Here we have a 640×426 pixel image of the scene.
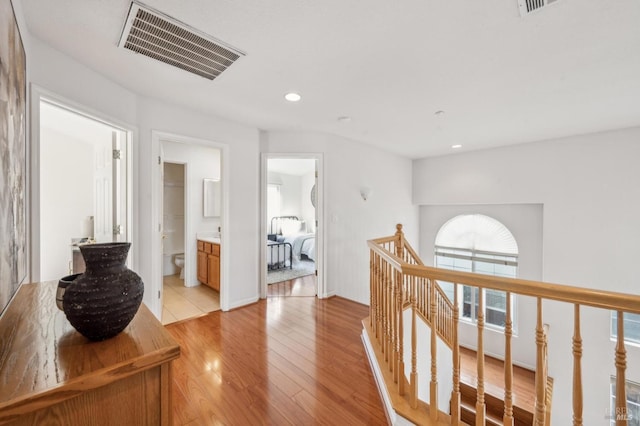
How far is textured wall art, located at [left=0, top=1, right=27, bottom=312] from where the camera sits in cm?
85

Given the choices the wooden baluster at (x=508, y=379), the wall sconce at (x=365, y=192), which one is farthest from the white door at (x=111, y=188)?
the wall sconce at (x=365, y=192)

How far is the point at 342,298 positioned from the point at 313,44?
3021 millimetres

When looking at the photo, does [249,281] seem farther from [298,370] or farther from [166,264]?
[166,264]

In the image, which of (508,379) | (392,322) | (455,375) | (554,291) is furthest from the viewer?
(392,322)

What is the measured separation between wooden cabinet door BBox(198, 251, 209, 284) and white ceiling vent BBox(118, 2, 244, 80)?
2700mm

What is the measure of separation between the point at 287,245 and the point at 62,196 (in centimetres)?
372

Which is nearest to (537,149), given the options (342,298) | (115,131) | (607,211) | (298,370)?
(607,211)

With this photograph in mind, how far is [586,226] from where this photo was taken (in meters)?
3.66

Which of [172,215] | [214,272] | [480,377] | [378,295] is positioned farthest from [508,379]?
[172,215]

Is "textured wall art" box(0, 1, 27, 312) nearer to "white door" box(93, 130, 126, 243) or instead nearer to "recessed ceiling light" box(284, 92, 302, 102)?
"white door" box(93, 130, 126, 243)

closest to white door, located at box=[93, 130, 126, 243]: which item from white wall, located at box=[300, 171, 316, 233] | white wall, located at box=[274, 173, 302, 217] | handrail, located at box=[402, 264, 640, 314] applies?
handrail, located at box=[402, 264, 640, 314]

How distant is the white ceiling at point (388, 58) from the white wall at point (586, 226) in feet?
2.31

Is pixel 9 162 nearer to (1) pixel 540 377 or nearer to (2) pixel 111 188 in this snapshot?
(2) pixel 111 188

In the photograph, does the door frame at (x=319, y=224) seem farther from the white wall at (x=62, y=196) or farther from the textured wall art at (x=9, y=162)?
the white wall at (x=62, y=196)
